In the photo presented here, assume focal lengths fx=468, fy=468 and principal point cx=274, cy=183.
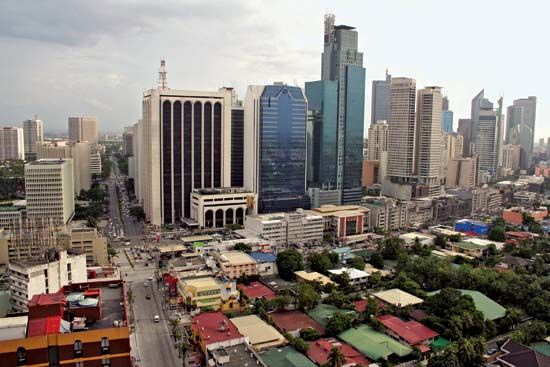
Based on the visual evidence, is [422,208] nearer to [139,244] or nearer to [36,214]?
[139,244]

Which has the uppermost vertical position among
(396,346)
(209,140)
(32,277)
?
(209,140)

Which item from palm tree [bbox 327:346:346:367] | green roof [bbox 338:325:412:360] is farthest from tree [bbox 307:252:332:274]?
palm tree [bbox 327:346:346:367]

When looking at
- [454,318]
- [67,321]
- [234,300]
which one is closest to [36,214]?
[234,300]

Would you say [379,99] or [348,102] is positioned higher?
[379,99]

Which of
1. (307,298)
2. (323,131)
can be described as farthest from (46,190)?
(323,131)

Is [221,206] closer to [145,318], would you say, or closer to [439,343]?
[145,318]

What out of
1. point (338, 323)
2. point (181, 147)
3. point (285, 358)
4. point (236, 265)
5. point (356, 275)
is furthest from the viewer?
point (181, 147)
